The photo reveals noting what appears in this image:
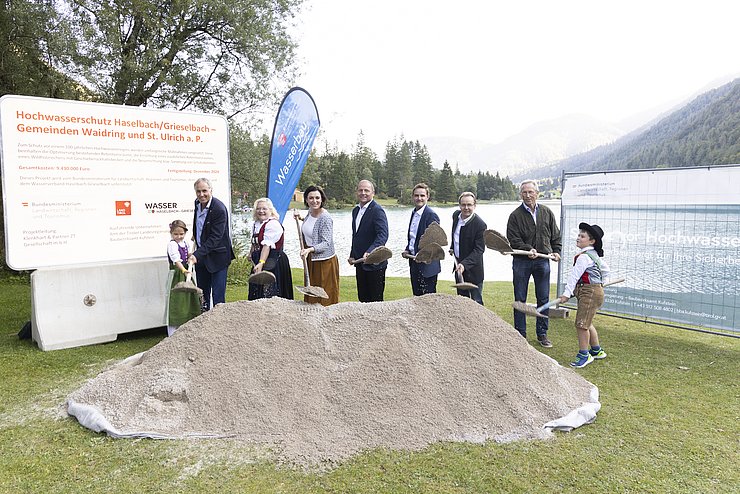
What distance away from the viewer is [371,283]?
5.00 meters

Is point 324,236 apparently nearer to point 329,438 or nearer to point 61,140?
point 329,438

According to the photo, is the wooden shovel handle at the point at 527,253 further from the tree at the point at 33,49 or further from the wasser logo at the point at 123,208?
the tree at the point at 33,49

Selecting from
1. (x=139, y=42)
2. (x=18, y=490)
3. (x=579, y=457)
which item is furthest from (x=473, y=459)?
(x=139, y=42)

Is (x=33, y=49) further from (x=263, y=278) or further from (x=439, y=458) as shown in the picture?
(x=439, y=458)

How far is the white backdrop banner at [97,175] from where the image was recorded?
4852 millimetres

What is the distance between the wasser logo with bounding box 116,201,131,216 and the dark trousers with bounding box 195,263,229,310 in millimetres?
1178

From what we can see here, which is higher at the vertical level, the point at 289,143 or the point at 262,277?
the point at 289,143

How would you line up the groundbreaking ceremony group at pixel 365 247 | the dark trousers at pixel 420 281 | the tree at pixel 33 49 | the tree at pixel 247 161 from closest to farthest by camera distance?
the groundbreaking ceremony group at pixel 365 247
the dark trousers at pixel 420 281
the tree at pixel 33 49
the tree at pixel 247 161

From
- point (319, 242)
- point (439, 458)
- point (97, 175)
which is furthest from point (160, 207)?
point (439, 458)

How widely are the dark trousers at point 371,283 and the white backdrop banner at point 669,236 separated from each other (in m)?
3.11

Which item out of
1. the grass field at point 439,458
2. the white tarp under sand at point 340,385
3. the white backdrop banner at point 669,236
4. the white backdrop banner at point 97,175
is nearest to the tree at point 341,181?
the white backdrop banner at point 97,175

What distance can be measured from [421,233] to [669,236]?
9.66 ft

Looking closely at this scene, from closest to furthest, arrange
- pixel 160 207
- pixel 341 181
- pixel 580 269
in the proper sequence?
pixel 580 269, pixel 160 207, pixel 341 181

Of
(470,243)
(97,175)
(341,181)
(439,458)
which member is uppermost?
(341,181)
